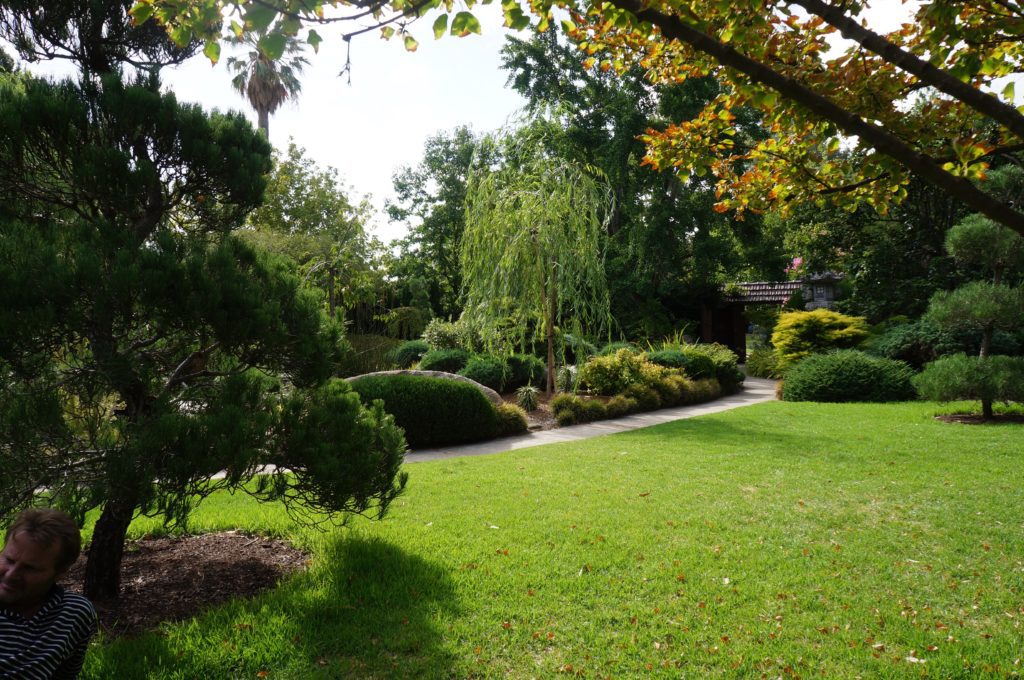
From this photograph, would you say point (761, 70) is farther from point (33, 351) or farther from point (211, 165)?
point (33, 351)

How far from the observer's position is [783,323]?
60.2ft

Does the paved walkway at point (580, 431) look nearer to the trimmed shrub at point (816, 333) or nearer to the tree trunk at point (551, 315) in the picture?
the tree trunk at point (551, 315)

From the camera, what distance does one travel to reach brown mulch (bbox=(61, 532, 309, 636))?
330 centimetres

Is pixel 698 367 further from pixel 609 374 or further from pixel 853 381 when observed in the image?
pixel 609 374

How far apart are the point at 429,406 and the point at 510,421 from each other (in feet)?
5.59

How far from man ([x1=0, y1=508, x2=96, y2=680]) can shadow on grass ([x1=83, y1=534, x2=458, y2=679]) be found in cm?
68

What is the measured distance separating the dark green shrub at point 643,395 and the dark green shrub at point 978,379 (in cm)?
469

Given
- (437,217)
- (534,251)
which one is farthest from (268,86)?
(534,251)

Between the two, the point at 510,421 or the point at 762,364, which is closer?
the point at 510,421

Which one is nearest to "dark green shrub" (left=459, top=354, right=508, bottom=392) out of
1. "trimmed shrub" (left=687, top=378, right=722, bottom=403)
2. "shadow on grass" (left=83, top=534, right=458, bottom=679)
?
"trimmed shrub" (left=687, top=378, right=722, bottom=403)

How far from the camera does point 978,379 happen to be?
973cm

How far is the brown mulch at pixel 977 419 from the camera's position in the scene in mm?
10047

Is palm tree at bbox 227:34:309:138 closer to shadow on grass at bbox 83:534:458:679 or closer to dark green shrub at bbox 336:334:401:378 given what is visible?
dark green shrub at bbox 336:334:401:378

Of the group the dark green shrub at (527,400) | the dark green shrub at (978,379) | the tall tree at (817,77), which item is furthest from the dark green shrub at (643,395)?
the tall tree at (817,77)
